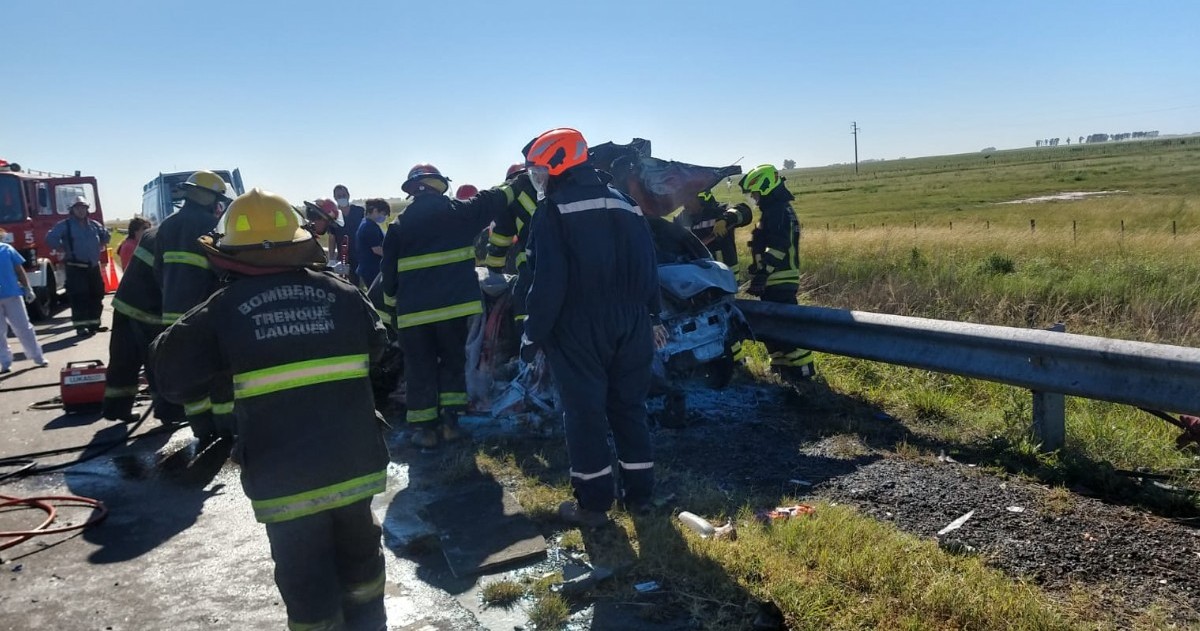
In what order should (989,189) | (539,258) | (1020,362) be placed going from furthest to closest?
1. (989,189)
2. (1020,362)
3. (539,258)

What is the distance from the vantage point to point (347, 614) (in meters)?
3.04

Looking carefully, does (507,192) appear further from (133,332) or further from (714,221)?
(133,332)

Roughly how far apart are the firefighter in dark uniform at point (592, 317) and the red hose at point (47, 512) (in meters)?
2.55

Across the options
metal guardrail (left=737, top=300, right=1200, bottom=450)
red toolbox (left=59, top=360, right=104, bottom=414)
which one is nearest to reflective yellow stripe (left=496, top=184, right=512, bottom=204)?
metal guardrail (left=737, top=300, right=1200, bottom=450)

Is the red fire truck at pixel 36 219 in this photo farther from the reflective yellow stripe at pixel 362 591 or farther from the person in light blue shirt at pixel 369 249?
the reflective yellow stripe at pixel 362 591

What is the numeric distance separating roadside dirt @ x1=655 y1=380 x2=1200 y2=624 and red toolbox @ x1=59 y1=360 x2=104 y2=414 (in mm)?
4762

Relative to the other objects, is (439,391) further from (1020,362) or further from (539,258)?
(1020,362)

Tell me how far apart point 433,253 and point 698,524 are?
2718 mm

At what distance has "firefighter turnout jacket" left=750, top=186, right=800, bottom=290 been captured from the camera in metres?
7.45

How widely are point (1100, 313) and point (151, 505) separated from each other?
8.40m

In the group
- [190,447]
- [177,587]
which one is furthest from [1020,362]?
[190,447]

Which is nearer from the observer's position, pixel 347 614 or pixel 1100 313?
pixel 347 614

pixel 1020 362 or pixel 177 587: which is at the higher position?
pixel 1020 362

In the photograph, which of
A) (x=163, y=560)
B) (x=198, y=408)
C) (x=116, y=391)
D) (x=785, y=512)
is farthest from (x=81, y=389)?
(x=785, y=512)
